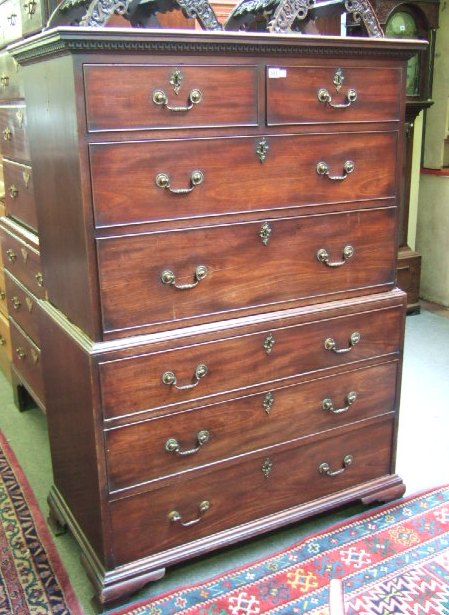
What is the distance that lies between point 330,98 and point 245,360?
2.29ft

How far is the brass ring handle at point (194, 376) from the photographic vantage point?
1.59 meters

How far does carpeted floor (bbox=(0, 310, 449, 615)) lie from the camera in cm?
183

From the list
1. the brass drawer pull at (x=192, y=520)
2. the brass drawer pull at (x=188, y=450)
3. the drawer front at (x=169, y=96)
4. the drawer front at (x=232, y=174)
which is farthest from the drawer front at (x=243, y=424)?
the drawer front at (x=169, y=96)

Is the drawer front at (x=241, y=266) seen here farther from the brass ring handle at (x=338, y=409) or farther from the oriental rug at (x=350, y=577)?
the oriental rug at (x=350, y=577)

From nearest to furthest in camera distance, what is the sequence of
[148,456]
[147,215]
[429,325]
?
[147,215] → [148,456] → [429,325]

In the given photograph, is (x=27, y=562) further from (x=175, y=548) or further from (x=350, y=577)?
(x=350, y=577)

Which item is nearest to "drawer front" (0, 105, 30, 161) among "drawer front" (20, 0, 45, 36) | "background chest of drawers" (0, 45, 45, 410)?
"background chest of drawers" (0, 45, 45, 410)

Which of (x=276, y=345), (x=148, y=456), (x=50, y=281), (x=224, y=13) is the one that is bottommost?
(x=148, y=456)

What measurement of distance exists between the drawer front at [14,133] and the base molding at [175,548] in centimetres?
109

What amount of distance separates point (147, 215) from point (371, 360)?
83 cm

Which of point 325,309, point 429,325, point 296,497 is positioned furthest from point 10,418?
point 429,325

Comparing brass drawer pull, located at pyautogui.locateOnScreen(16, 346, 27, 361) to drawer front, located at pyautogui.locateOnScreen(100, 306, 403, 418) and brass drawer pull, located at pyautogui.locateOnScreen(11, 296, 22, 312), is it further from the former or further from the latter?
drawer front, located at pyautogui.locateOnScreen(100, 306, 403, 418)

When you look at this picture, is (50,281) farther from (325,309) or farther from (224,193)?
(325,309)

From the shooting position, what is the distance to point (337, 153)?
1.74 metres
